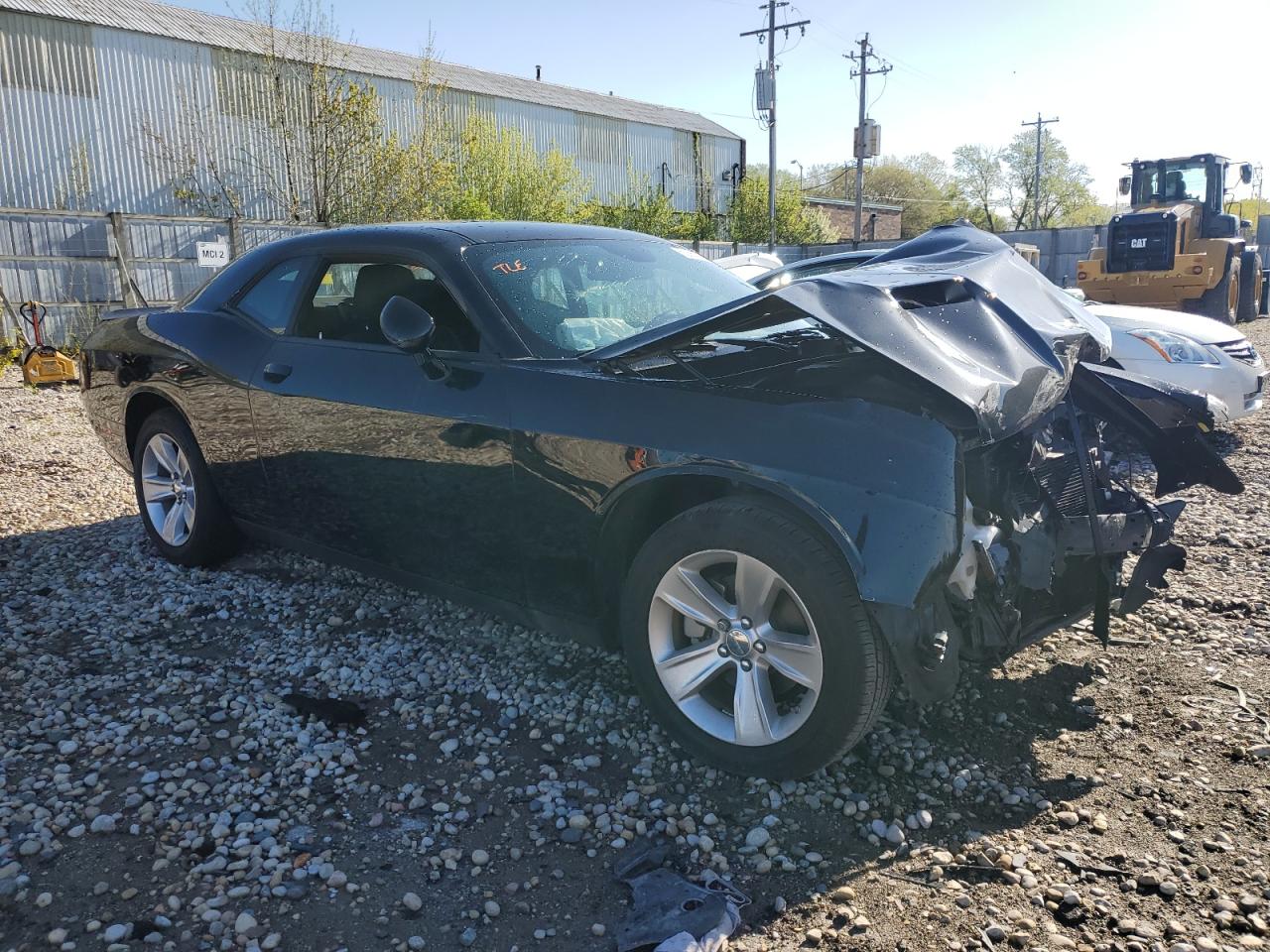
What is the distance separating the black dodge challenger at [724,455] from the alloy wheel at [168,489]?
75 cm

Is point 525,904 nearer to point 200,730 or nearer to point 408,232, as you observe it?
point 200,730

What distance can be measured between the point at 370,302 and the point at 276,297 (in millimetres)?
632

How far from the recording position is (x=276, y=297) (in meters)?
4.39

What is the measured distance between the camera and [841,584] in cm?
260

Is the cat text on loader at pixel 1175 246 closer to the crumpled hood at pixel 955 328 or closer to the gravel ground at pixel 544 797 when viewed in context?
the crumpled hood at pixel 955 328

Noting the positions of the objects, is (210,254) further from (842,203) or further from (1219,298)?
(842,203)

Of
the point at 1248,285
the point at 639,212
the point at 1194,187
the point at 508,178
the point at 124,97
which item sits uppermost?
the point at 124,97

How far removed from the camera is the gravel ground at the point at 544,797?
235 centimetres

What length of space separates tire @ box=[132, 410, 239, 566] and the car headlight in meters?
6.56

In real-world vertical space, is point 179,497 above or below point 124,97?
below

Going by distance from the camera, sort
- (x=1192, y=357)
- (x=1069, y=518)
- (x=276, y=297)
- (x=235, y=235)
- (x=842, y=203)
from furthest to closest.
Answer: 1. (x=842, y=203)
2. (x=235, y=235)
3. (x=1192, y=357)
4. (x=276, y=297)
5. (x=1069, y=518)

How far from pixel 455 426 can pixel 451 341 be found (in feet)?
1.21

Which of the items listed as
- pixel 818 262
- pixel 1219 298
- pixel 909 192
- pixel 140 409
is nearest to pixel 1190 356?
pixel 818 262

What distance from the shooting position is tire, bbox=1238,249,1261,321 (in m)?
19.4
